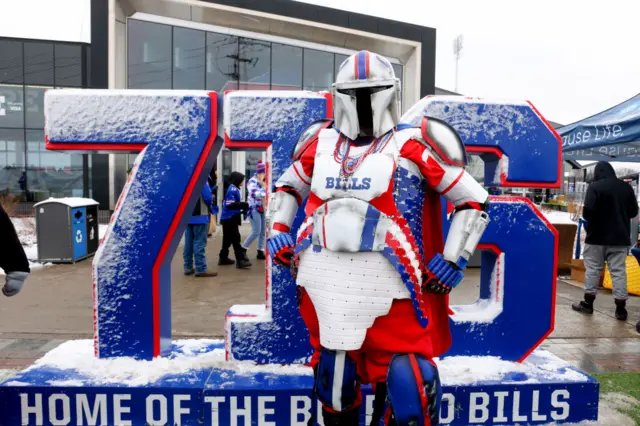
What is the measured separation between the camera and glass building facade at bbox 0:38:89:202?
16.6 meters

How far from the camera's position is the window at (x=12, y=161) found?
679 inches

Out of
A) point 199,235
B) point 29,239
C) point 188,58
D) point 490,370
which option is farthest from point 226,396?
point 188,58

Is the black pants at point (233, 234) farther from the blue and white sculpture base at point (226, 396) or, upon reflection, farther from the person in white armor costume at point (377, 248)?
the person in white armor costume at point (377, 248)

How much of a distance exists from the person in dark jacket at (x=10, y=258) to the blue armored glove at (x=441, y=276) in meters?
2.04

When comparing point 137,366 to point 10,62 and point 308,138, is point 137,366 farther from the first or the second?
point 10,62

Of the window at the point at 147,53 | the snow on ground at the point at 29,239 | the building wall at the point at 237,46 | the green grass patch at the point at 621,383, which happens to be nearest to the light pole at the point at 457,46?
the building wall at the point at 237,46

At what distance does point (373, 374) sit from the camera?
221cm

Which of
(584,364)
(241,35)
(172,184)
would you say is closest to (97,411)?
(172,184)

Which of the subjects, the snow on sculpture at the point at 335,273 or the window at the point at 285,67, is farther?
the window at the point at 285,67

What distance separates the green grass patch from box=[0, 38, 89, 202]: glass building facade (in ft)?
52.8

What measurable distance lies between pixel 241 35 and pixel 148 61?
3.05 m

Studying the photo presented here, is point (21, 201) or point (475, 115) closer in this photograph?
point (475, 115)

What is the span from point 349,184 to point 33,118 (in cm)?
1818

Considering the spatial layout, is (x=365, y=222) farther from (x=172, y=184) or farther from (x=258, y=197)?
(x=258, y=197)
